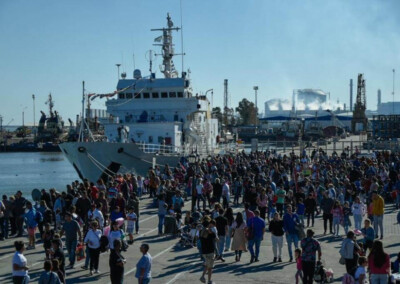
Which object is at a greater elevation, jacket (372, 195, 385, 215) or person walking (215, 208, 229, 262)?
jacket (372, 195, 385, 215)

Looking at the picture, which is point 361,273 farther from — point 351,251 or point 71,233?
point 71,233

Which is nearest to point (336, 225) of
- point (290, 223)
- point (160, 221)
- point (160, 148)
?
point (290, 223)

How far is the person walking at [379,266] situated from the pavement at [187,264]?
217 centimetres

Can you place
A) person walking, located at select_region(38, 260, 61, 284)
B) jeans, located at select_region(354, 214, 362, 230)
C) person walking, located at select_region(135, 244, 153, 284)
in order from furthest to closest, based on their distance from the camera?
jeans, located at select_region(354, 214, 362, 230)
person walking, located at select_region(135, 244, 153, 284)
person walking, located at select_region(38, 260, 61, 284)

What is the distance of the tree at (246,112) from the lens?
571 ft

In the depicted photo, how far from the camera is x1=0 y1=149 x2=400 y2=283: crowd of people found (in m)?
11.6

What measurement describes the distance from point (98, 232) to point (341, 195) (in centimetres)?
877

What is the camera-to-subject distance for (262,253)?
622 inches

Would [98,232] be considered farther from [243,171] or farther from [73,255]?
[243,171]

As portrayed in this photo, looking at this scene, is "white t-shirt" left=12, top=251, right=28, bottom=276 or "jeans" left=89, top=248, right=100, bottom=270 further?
"jeans" left=89, top=248, right=100, bottom=270

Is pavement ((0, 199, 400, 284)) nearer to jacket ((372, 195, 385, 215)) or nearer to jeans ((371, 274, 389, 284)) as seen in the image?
jacket ((372, 195, 385, 215))

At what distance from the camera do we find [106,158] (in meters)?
33.9

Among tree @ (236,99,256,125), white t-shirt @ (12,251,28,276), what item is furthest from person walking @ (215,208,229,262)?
tree @ (236,99,256,125)

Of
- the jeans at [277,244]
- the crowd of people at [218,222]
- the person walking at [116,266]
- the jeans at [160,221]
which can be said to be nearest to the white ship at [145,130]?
the crowd of people at [218,222]
